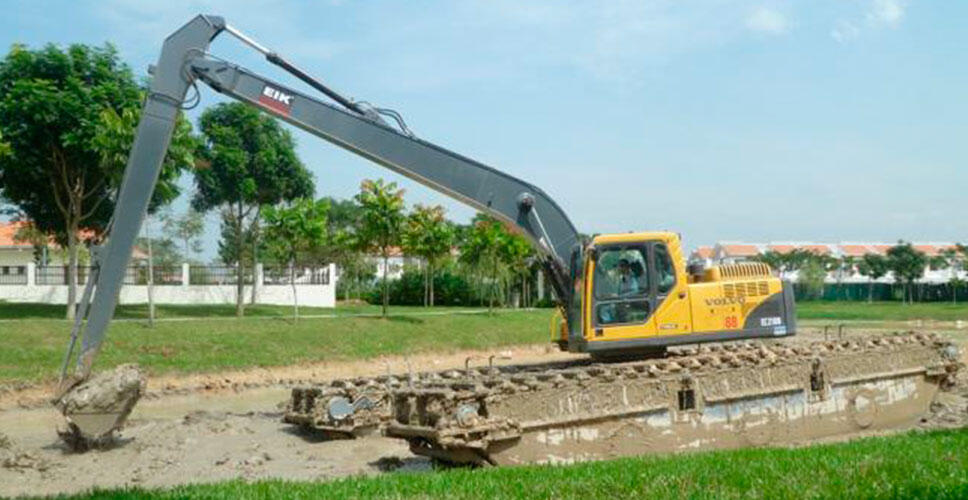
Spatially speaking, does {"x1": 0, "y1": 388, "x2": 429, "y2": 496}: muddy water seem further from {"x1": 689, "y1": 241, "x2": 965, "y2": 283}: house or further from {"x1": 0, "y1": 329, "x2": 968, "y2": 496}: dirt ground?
{"x1": 689, "y1": 241, "x2": 965, "y2": 283}: house

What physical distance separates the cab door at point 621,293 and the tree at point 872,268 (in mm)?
73326

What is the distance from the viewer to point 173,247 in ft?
212

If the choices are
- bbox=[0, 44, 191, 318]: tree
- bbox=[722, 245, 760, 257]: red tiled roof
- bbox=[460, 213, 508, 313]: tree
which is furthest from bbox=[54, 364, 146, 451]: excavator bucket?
bbox=[722, 245, 760, 257]: red tiled roof

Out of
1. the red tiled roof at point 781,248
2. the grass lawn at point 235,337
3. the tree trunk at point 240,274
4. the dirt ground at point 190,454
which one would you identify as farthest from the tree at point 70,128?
the red tiled roof at point 781,248

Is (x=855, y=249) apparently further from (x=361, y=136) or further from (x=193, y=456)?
(x=193, y=456)

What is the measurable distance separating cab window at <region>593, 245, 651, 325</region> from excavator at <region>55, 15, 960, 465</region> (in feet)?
0.06

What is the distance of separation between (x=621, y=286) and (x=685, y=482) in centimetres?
640

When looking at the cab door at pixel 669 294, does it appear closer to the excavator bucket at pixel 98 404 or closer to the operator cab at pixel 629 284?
the operator cab at pixel 629 284

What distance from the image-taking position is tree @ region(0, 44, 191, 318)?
28.4 m

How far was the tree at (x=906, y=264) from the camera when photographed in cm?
8088

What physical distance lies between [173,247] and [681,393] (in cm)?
5542

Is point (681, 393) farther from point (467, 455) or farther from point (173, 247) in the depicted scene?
point (173, 247)

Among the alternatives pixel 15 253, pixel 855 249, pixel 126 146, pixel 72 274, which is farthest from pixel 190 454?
pixel 855 249

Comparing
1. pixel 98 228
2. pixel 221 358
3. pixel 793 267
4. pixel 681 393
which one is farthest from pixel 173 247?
pixel 681 393
